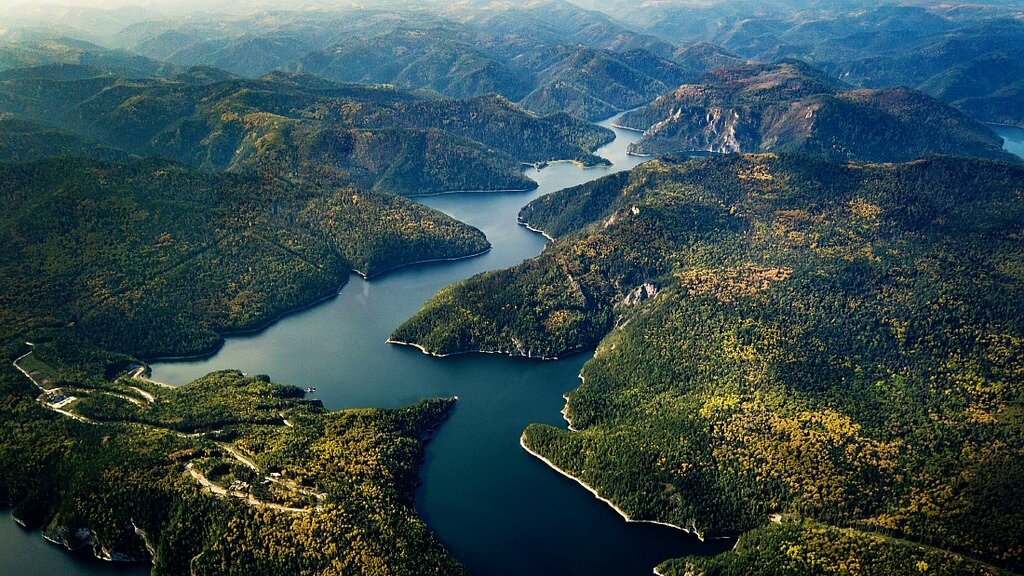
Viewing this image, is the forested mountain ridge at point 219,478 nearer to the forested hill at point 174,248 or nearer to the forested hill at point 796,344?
the forested hill at point 174,248

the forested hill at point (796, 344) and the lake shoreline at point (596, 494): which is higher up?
the forested hill at point (796, 344)

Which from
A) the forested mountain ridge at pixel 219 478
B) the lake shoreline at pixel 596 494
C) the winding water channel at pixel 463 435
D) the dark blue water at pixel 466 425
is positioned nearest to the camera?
the forested mountain ridge at pixel 219 478

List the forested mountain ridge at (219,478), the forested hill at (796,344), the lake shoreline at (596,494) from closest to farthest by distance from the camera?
the forested mountain ridge at (219,478)
the forested hill at (796,344)
the lake shoreline at (596,494)

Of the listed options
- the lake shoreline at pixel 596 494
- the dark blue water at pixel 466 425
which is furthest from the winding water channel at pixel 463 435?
the lake shoreline at pixel 596 494

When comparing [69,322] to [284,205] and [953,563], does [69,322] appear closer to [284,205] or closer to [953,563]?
[284,205]

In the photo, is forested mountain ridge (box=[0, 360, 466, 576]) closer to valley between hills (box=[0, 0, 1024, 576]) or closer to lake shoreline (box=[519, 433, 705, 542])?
valley between hills (box=[0, 0, 1024, 576])

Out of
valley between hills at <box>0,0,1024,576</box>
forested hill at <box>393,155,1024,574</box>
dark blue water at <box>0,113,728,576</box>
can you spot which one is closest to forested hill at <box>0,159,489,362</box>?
valley between hills at <box>0,0,1024,576</box>
